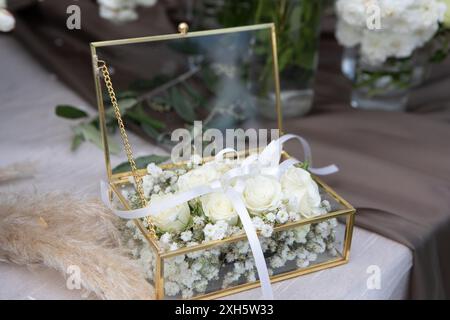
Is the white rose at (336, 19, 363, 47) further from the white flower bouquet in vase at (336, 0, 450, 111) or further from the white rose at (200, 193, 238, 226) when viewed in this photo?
the white rose at (200, 193, 238, 226)

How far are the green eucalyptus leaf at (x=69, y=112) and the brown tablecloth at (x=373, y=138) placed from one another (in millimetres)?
94

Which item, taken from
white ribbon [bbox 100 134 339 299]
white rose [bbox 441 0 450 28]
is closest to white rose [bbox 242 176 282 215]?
white ribbon [bbox 100 134 339 299]

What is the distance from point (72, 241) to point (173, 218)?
0.14m

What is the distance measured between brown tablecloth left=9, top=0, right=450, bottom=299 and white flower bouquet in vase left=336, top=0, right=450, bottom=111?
0.06m

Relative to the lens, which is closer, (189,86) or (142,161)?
(142,161)

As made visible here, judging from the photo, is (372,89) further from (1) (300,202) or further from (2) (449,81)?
(1) (300,202)

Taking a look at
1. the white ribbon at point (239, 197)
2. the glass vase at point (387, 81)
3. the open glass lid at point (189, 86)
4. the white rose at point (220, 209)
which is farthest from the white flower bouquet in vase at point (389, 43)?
the white rose at point (220, 209)

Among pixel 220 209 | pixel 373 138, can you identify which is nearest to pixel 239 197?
pixel 220 209

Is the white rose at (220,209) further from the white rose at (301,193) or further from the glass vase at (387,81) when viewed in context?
the glass vase at (387,81)

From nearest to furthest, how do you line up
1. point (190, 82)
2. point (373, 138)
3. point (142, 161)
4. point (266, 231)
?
point (266, 231), point (142, 161), point (373, 138), point (190, 82)

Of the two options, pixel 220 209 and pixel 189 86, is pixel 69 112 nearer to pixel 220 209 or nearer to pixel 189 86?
pixel 189 86

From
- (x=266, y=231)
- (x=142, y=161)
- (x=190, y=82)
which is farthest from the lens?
(x=190, y=82)

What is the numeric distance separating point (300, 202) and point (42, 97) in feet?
2.44

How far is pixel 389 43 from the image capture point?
45.3 inches
